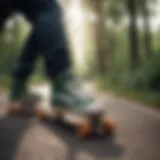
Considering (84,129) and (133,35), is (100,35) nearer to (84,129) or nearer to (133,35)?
(133,35)

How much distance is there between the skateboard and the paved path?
0.06 feet

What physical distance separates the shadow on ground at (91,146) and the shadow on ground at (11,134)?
6 cm

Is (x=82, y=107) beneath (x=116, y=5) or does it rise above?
beneath

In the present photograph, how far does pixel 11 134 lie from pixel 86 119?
0.19m

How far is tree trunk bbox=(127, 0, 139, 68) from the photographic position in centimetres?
97

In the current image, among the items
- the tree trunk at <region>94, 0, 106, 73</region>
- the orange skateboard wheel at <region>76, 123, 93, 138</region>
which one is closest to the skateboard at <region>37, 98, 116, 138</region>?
the orange skateboard wheel at <region>76, 123, 93, 138</region>

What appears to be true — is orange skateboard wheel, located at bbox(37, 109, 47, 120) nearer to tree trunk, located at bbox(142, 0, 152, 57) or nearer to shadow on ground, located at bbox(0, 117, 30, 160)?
shadow on ground, located at bbox(0, 117, 30, 160)

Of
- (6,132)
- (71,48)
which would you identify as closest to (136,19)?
(71,48)

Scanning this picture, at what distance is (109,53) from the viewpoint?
0.96 meters

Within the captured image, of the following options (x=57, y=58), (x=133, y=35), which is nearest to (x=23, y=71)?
(x=57, y=58)

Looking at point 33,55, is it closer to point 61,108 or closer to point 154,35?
point 61,108

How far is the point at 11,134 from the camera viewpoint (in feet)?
3.06

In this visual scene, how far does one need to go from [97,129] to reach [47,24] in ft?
0.94

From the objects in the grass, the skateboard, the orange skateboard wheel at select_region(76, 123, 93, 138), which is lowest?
the orange skateboard wheel at select_region(76, 123, 93, 138)
